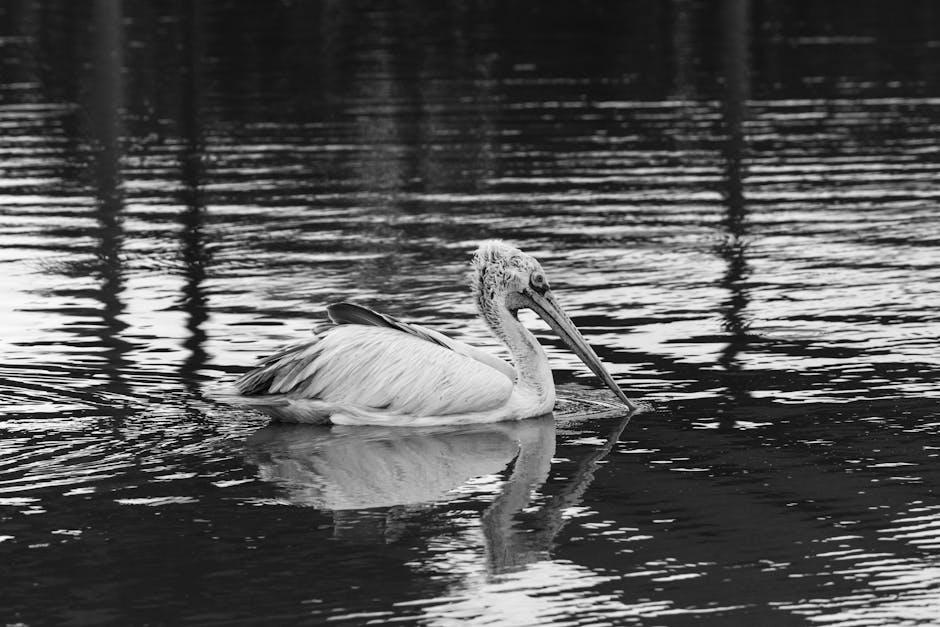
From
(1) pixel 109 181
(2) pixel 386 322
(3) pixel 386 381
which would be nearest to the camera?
(3) pixel 386 381

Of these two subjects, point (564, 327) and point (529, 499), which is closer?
point (529, 499)

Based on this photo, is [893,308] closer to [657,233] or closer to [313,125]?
[657,233]

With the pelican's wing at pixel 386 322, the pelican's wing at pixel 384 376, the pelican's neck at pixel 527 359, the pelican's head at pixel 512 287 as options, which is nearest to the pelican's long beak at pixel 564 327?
the pelican's head at pixel 512 287

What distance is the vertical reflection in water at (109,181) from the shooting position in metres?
8.61

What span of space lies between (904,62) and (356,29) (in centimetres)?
944

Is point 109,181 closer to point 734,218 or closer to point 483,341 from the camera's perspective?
point 734,218

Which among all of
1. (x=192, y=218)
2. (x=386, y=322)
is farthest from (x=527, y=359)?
(x=192, y=218)

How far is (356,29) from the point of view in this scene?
92.0ft

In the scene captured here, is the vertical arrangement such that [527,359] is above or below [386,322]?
below

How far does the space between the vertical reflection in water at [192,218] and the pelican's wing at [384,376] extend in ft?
2.16

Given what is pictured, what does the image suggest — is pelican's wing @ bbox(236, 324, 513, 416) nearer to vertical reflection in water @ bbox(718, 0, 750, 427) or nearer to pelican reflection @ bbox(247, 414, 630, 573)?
pelican reflection @ bbox(247, 414, 630, 573)

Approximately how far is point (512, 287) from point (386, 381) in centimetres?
76

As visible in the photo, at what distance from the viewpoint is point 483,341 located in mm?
8680

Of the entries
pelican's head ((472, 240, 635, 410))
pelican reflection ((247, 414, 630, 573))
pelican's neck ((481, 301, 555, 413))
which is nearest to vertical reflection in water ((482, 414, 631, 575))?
pelican reflection ((247, 414, 630, 573))
